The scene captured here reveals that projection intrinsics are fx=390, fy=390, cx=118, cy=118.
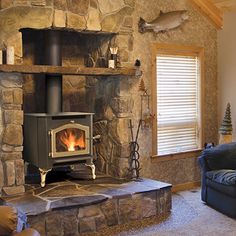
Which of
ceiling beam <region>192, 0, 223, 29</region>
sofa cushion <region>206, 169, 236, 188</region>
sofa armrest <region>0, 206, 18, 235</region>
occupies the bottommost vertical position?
sofa cushion <region>206, 169, 236, 188</region>

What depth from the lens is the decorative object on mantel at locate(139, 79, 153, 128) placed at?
16.9ft

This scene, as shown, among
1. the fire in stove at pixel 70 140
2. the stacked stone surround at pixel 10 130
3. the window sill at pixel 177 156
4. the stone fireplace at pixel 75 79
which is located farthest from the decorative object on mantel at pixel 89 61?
the window sill at pixel 177 156

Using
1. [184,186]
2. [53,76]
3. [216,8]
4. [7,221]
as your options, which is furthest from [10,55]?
[216,8]

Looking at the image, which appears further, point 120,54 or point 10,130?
point 120,54

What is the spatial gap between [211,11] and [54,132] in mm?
3072

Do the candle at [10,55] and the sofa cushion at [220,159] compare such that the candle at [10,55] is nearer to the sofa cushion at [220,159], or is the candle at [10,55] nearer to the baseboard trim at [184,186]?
the sofa cushion at [220,159]

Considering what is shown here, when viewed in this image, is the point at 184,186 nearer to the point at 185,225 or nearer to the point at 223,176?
the point at 223,176

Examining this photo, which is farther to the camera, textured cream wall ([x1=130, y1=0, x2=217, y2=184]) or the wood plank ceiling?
the wood plank ceiling

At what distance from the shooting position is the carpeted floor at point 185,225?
3904 mm

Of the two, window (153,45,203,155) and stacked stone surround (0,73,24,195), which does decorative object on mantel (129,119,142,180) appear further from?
stacked stone surround (0,73,24,195)

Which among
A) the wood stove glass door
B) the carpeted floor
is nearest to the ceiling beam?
the wood stove glass door

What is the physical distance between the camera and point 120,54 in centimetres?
482

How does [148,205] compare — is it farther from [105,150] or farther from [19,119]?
[19,119]

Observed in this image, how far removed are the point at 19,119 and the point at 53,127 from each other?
0.40 m
